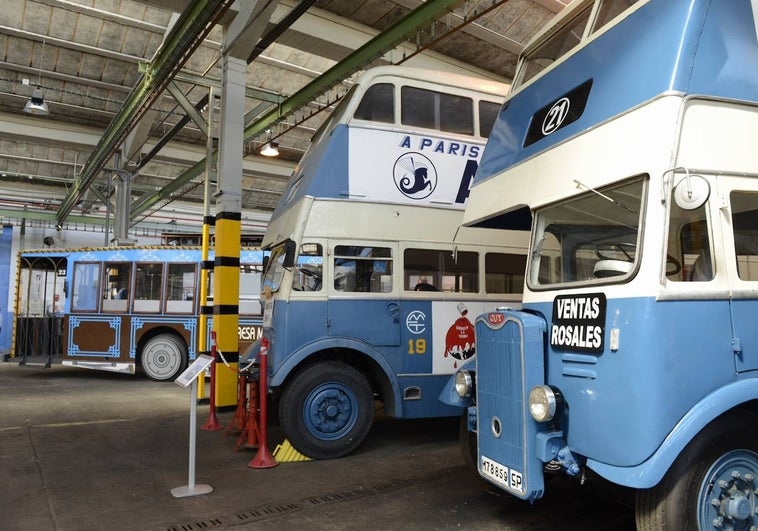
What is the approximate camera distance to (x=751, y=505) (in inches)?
122

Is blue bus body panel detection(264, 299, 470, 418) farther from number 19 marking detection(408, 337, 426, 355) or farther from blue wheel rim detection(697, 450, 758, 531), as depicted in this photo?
blue wheel rim detection(697, 450, 758, 531)

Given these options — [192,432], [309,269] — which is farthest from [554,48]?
[192,432]

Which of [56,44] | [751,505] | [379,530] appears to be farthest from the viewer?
[56,44]

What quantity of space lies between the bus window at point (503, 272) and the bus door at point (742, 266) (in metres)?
3.43

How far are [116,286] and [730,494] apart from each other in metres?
11.6

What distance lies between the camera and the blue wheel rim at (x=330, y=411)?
5.73 meters

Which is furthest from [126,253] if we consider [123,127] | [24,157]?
[24,157]

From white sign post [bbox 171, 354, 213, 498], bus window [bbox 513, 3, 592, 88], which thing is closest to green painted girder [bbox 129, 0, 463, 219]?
bus window [bbox 513, 3, 592, 88]

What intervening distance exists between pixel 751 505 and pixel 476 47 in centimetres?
934

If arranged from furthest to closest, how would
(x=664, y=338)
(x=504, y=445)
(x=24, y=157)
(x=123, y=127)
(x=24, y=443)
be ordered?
(x=24, y=157) → (x=123, y=127) → (x=24, y=443) → (x=504, y=445) → (x=664, y=338)

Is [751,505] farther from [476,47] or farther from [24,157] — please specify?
[24,157]

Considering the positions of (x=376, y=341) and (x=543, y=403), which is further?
(x=376, y=341)

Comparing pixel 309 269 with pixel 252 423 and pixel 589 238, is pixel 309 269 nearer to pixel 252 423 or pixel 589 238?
pixel 252 423

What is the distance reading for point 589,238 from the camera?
11.6 ft
